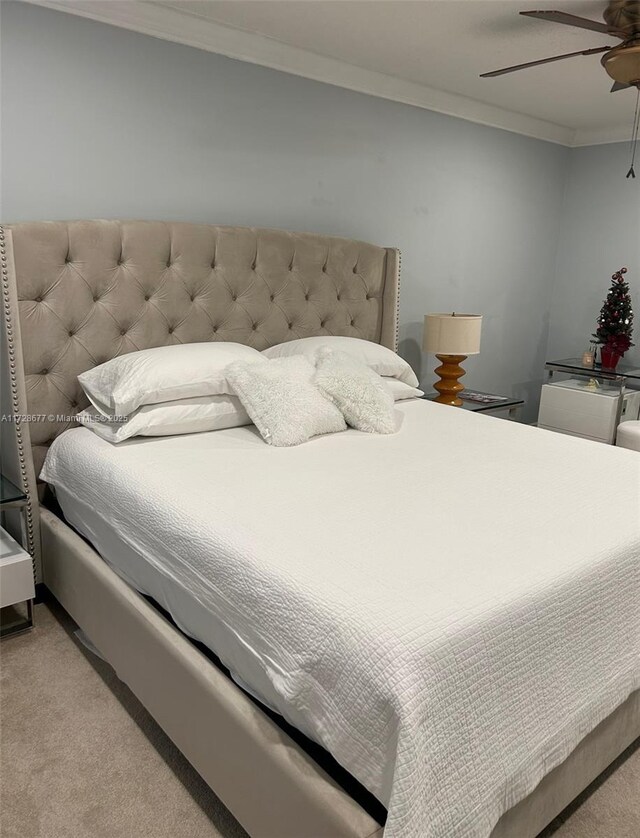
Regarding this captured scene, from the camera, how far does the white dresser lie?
153 inches

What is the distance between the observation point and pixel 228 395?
2395mm

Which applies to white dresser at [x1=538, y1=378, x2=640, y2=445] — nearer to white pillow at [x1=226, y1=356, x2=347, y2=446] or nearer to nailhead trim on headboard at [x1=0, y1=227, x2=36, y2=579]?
white pillow at [x1=226, y1=356, x2=347, y2=446]

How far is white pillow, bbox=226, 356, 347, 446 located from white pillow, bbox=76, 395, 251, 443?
0.30 ft

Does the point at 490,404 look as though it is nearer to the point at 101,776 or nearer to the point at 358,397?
the point at 358,397

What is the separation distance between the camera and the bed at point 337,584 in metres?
1.15

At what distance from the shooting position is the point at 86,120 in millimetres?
2348

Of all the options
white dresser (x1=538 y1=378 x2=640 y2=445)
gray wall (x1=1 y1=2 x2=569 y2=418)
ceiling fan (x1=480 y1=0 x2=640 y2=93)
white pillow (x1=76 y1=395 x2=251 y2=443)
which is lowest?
white dresser (x1=538 y1=378 x2=640 y2=445)

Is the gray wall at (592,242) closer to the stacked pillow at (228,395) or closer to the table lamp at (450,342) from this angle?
the table lamp at (450,342)

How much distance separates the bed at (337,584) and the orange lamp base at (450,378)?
0.93m

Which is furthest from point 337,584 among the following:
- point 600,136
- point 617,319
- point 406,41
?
point 600,136

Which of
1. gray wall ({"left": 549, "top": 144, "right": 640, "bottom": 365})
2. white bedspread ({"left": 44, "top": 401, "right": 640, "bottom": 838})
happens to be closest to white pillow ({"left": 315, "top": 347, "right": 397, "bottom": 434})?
white bedspread ({"left": 44, "top": 401, "right": 640, "bottom": 838})

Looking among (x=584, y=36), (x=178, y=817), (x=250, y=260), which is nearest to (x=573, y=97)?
(x=584, y=36)

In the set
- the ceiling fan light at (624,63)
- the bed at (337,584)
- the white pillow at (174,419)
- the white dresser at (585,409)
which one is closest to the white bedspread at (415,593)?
the bed at (337,584)

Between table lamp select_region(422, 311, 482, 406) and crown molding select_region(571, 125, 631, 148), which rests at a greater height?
crown molding select_region(571, 125, 631, 148)
